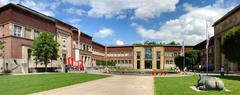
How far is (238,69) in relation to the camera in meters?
59.3

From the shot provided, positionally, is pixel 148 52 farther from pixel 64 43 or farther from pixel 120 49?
pixel 64 43

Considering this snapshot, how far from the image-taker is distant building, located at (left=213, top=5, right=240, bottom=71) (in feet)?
194

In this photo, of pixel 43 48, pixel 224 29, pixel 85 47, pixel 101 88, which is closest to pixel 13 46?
pixel 43 48

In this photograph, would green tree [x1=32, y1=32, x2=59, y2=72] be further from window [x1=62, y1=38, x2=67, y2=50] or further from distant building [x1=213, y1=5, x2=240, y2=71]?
distant building [x1=213, y1=5, x2=240, y2=71]

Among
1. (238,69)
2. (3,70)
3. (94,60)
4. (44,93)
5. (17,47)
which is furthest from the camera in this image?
(94,60)

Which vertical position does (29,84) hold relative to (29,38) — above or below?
below

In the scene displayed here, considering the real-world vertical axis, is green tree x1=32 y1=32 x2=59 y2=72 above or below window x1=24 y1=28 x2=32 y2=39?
below

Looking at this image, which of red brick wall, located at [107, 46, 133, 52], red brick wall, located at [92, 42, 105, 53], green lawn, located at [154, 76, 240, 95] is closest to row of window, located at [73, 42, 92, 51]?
red brick wall, located at [92, 42, 105, 53]

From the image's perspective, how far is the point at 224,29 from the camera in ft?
220

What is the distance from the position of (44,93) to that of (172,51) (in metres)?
94.9

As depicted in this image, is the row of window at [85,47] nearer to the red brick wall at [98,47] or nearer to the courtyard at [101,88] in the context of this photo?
the red brick wall at [98,47]

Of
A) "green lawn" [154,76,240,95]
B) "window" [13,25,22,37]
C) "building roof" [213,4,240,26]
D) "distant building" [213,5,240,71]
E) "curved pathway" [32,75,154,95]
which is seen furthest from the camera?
"distant building" [213,5,240,71]

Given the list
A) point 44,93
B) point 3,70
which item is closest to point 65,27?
point 3,70

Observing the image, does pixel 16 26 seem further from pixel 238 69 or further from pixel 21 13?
pixel 238 69
